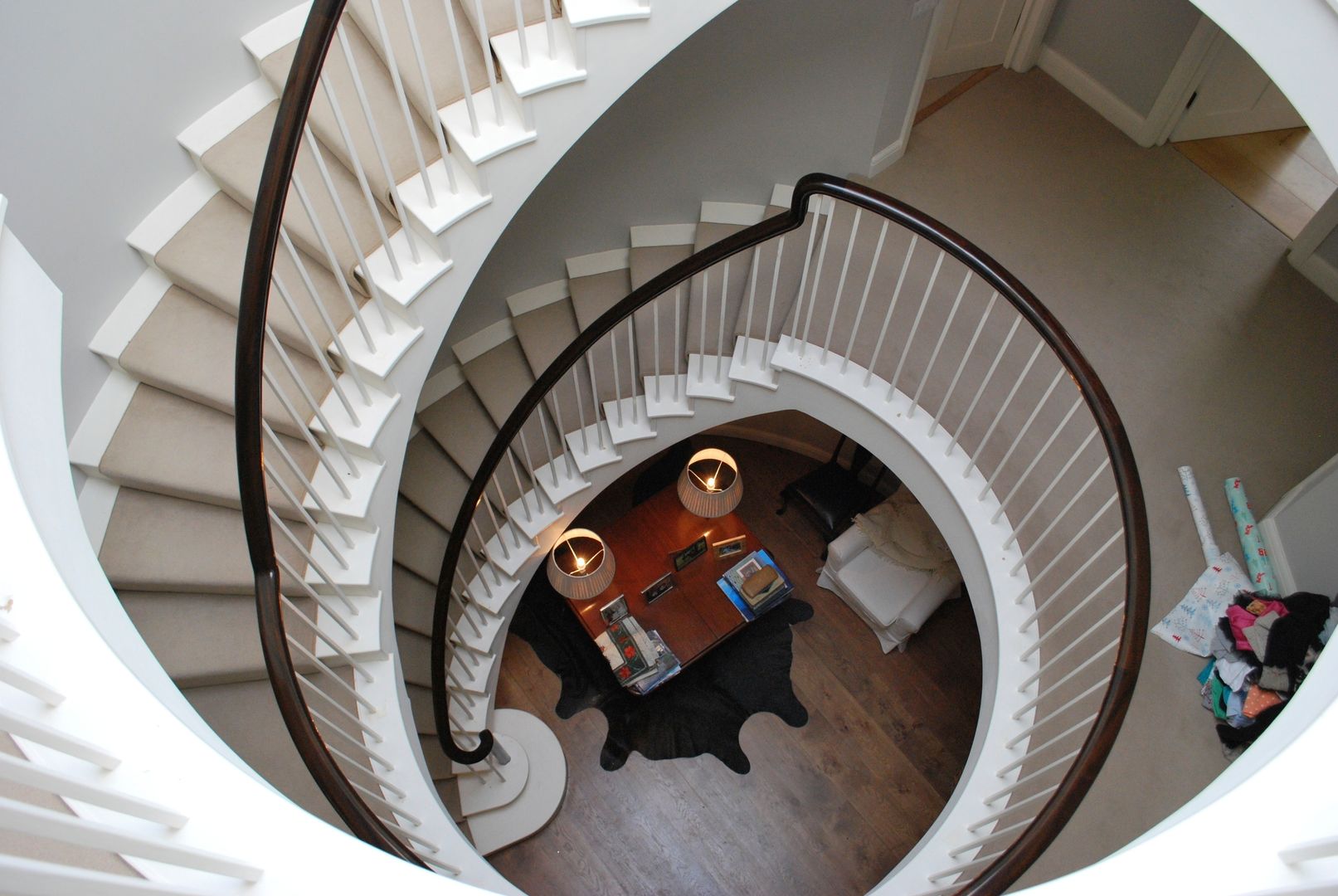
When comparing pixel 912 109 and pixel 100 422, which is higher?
pixel 912 109

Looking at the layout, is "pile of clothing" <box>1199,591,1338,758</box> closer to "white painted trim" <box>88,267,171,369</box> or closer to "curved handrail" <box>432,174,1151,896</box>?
"curved handrail" <box>432,174,1151,896</box>

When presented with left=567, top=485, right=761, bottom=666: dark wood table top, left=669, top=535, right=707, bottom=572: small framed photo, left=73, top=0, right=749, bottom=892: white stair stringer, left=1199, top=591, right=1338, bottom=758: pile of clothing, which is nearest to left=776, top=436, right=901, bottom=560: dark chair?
left=567, top=485, right=761, bottom=666: dark wood table top

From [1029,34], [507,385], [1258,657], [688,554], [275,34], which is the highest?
[275,34]

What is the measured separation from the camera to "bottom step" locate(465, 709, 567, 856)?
538cm

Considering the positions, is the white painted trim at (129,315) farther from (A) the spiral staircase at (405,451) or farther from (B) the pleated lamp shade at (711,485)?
(B) the pleated lamp shade at (711,485)

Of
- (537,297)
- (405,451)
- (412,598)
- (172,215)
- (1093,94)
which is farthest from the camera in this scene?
(1093,94)

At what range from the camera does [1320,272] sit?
14.8 ft

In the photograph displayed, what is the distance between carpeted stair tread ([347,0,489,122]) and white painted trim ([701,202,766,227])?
2.10 m

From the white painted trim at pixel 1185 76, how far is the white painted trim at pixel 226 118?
4.67 metres

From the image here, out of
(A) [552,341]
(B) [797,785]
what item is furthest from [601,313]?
(B) [797,785]

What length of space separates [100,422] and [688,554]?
13.6 ft

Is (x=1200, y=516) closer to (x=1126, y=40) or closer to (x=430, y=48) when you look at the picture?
(x=1126, y=40)

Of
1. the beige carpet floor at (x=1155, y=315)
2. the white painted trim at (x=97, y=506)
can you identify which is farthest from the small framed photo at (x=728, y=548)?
the white painted trim at (x=97, y=506)

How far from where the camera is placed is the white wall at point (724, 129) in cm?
446
